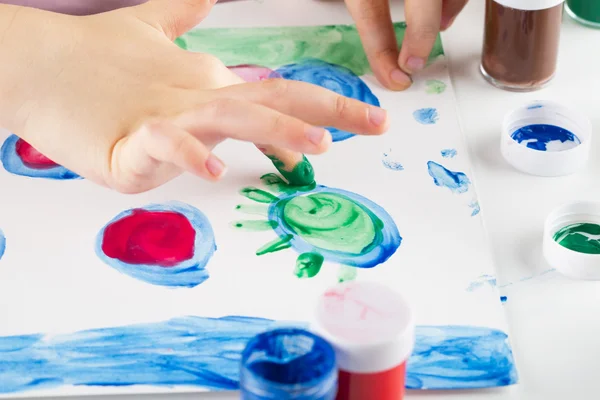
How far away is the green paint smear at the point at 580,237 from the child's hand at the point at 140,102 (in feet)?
0.77

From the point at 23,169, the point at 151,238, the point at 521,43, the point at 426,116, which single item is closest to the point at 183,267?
the point at 151,238

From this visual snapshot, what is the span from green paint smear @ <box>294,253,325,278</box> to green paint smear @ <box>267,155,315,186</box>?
118 millimetres

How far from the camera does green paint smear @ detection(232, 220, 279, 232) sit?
901 millimetres

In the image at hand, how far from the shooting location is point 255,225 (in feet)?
2.97

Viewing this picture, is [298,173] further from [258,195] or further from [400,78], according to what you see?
[400,78]

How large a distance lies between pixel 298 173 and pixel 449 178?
17cm

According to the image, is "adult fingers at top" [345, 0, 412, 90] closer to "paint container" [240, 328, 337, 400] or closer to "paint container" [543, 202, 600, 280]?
"paint container" [543, 202, 600, 280]

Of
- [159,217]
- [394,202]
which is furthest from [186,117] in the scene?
[394,202]

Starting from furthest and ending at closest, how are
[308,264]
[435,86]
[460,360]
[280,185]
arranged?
[435,86]
[280,185]
[308,264]
[460,360]

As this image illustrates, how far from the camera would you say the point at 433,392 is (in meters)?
0.73

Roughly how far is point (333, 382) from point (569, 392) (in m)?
0.25

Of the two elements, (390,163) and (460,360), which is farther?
(390,163)

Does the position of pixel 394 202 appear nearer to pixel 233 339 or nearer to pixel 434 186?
pixel 434 186

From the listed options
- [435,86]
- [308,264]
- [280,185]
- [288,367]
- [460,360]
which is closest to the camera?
[288,367]
